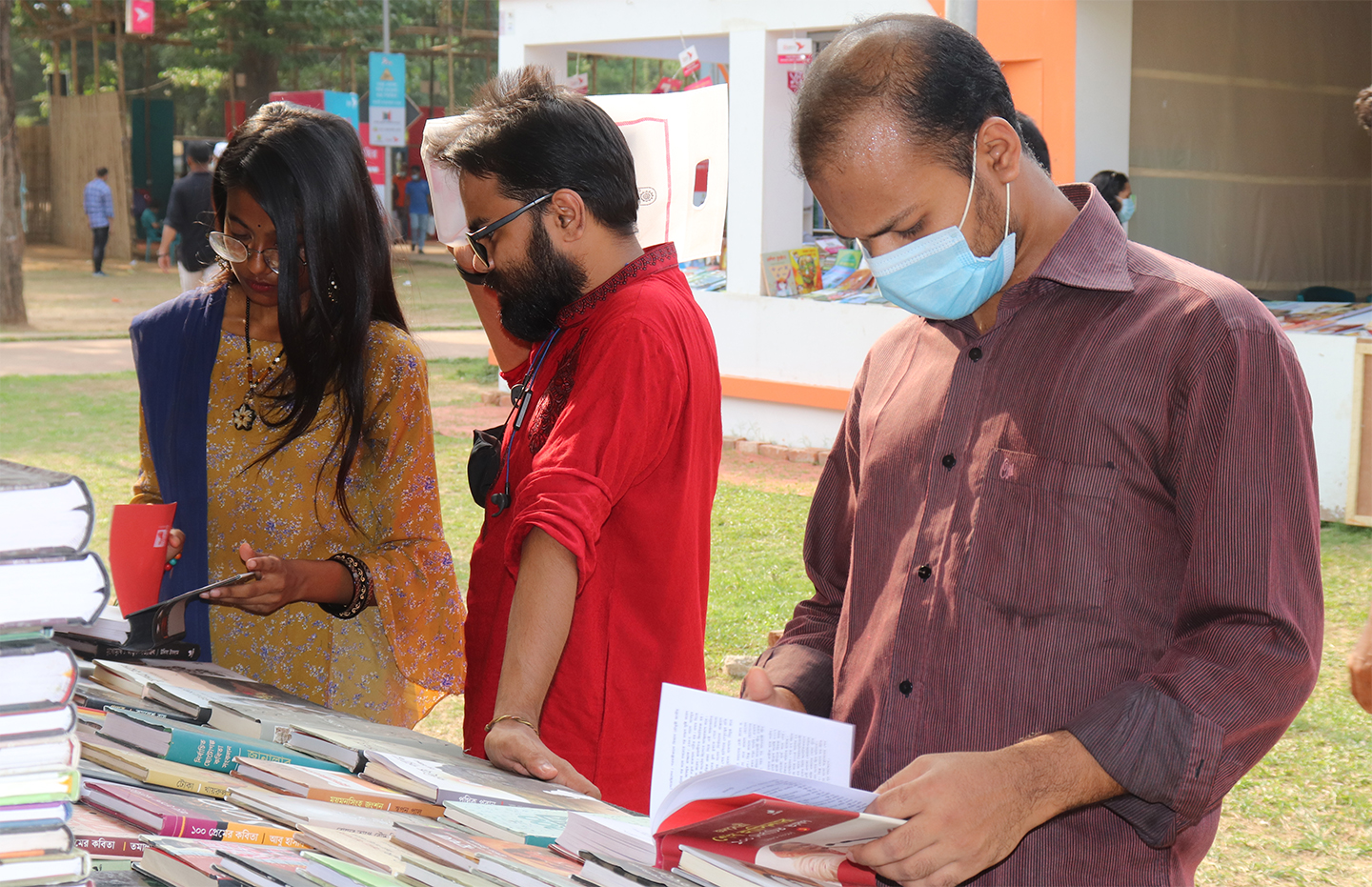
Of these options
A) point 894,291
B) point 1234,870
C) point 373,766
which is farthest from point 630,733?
point 1234,870

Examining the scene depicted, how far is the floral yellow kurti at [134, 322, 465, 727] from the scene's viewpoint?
2336 mm

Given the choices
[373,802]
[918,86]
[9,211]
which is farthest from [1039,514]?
[9,211]

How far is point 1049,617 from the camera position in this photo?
1.42 meters

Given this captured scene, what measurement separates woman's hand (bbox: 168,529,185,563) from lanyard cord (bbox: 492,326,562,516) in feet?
2.08

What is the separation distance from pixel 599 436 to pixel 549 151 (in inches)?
18.9

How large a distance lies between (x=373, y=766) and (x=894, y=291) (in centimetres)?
88

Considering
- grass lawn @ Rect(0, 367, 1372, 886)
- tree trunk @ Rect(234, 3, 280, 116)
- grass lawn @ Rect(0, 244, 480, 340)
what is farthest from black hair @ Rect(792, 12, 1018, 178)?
tree trunk @ Rect(234, 3, 280, 116)

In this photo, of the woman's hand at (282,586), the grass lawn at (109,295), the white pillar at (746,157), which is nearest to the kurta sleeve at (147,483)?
the woman's hand at (282,586)

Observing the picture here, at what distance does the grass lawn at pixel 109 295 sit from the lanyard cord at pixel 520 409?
1075cm

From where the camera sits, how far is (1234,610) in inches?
50.9

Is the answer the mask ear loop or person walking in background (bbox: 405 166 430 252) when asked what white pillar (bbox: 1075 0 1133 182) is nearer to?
the mask ear loop

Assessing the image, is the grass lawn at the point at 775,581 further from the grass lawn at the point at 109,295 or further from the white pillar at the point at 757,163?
the grass lawn at the point at 109,295

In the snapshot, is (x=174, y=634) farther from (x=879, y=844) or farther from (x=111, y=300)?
(x=111, y=300)

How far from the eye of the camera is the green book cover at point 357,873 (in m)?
1.15
